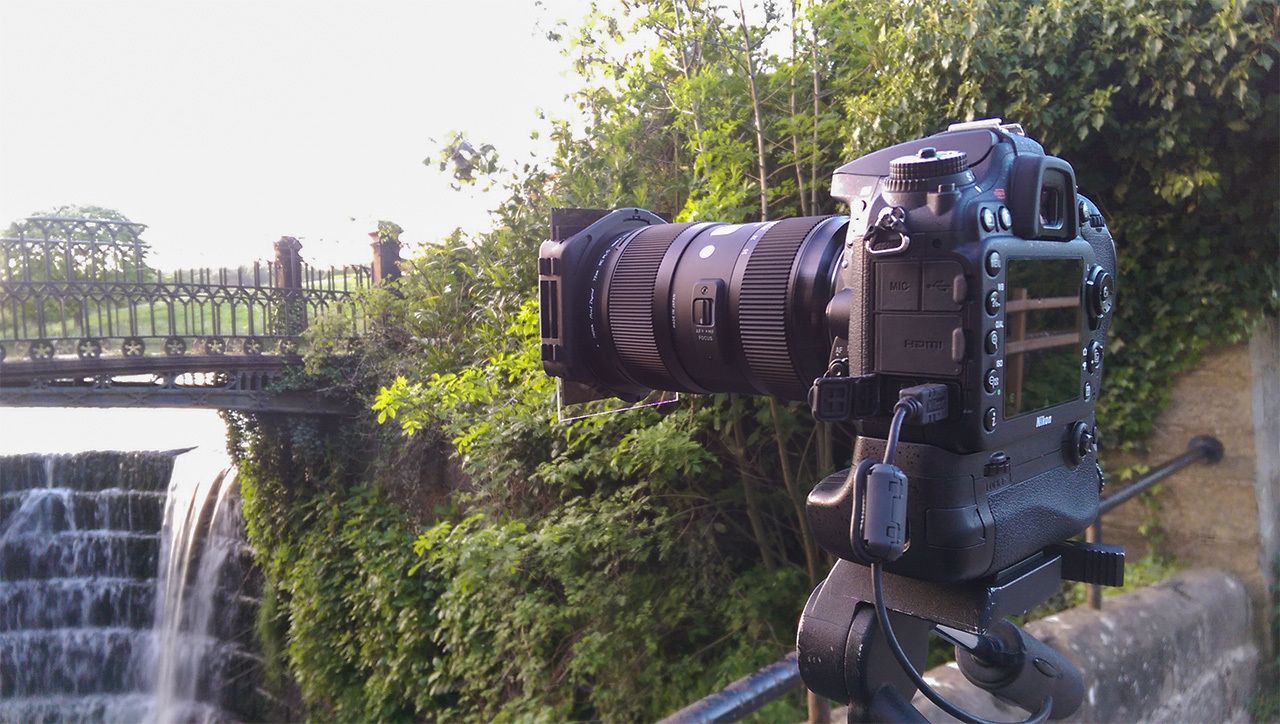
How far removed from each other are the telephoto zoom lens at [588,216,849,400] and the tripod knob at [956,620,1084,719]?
42 centimetres

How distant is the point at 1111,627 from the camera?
2.24 m

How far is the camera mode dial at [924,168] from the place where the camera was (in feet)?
3.13

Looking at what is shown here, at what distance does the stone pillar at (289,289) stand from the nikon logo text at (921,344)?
6430mm

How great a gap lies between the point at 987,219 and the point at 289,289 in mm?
6576

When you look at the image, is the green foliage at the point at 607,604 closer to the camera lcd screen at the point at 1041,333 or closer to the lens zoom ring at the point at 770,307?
the lens zoom ring at the point at 770,307

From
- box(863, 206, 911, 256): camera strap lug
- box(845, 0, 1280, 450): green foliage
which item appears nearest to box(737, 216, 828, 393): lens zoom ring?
box(863, 206, 911, 256): camera strap lug

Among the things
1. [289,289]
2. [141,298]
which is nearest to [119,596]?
[141,298]

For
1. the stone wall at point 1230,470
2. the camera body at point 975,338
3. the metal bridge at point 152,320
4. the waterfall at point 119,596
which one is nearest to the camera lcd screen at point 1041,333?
the camera body at point 975,338

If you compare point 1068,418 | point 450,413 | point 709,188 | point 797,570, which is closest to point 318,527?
point 450,413

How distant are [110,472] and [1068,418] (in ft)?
27.0

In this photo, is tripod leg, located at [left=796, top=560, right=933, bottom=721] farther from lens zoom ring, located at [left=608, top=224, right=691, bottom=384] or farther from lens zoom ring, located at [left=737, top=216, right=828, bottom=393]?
lens zoom ring, located at [left=608, top=224, right=691, bottom=384]

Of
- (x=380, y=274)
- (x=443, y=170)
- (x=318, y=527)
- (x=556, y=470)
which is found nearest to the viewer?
(x=556, y=470)

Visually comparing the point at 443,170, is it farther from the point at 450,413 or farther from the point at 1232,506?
the point at 1232,506

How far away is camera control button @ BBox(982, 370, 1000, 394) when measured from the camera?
0.91 m
